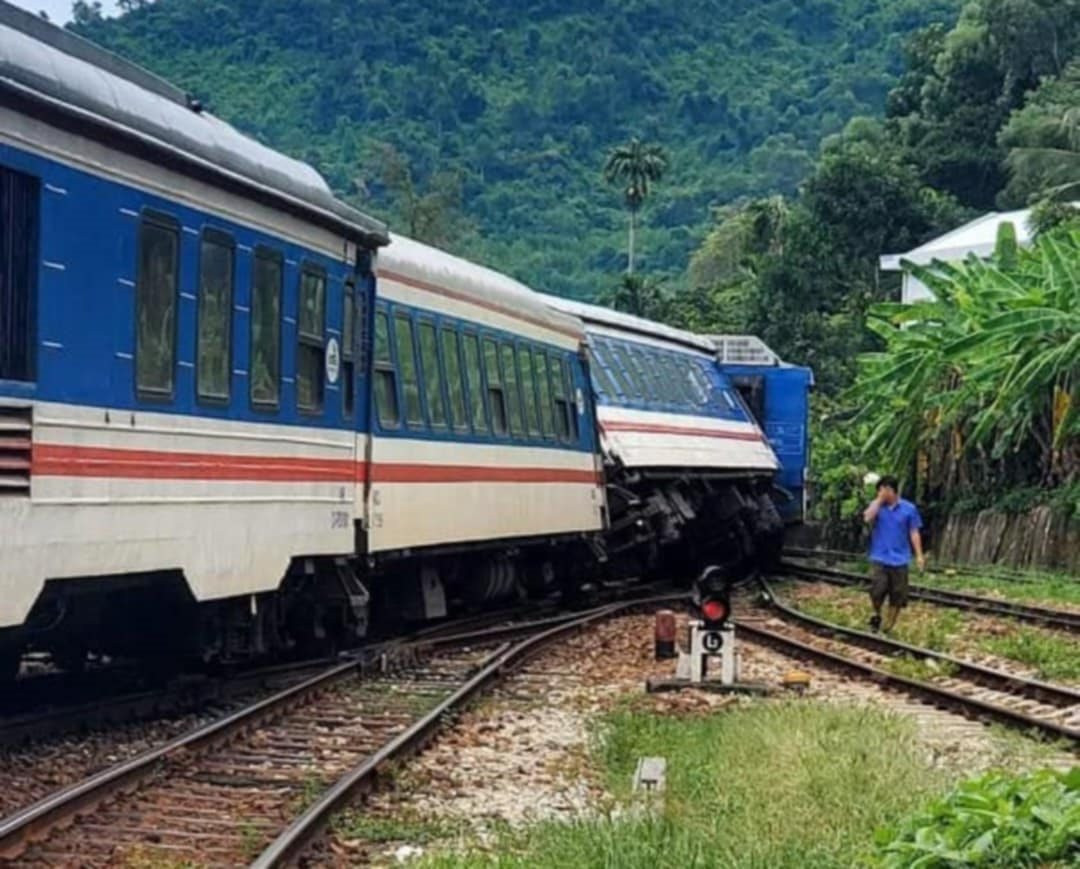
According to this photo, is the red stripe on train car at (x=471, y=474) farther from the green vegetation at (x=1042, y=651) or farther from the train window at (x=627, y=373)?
the green vegetation at (x=1042, y=651)

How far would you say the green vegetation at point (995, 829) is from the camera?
575 centimetres

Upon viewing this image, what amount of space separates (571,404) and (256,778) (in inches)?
456

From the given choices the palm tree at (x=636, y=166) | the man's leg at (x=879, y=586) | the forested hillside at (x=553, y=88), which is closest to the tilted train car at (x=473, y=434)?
the man's leg at (x=879, y=586)

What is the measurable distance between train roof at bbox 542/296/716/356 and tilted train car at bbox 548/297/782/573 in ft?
0.08

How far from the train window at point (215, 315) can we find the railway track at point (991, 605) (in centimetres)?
1128

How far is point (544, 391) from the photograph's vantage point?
19.2 metres

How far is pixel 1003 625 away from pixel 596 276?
284 feet

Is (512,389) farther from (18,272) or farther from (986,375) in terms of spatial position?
(986,375)

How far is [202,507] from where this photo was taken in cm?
1005

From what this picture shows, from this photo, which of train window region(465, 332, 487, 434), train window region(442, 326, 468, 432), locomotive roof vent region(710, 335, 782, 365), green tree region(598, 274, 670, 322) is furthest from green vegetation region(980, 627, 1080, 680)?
green tree region(598, 274, 670, 322)

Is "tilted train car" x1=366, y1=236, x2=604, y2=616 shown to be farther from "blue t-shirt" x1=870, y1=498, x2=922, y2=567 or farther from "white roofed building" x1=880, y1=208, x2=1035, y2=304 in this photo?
"white roofed building" x1=880, y1=208, x2=1035, y2=304

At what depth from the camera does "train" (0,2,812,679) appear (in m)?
8.30

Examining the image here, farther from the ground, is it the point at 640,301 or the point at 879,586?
the point at 640,301

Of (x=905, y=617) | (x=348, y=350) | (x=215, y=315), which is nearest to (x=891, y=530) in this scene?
(x=905, y=617)
